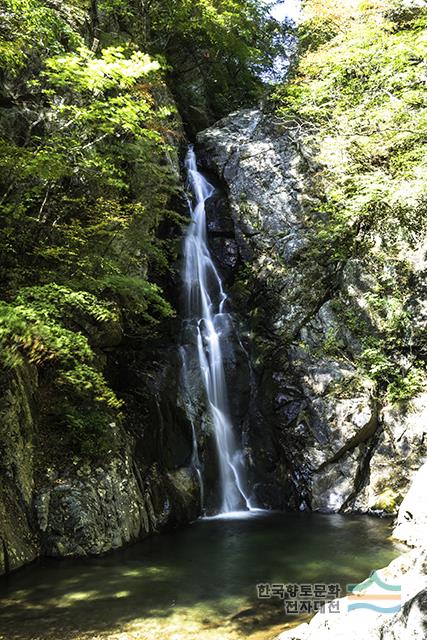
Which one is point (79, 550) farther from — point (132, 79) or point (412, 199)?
point (412, 199)

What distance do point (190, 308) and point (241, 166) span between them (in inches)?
231

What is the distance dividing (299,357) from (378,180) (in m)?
4.95

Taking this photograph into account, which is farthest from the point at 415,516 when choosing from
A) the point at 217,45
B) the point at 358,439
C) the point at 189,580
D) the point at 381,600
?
the point at 217,45

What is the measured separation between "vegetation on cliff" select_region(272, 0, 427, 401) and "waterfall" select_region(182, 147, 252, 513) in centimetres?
309

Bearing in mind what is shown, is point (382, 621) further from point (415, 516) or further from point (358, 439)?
point (358, 439)

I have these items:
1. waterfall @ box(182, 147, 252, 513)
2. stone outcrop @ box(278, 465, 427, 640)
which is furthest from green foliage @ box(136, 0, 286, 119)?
stone outcrop @ box(278, 465, 427, 640)

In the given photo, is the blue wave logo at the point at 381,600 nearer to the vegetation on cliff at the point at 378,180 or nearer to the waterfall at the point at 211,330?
the waterfall at the point at 211,330

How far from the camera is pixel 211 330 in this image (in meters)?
12.9

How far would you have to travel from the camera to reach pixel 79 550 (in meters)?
7.12

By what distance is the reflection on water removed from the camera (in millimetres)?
4816

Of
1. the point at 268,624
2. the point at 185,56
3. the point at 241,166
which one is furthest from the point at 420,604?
the point at 185,56

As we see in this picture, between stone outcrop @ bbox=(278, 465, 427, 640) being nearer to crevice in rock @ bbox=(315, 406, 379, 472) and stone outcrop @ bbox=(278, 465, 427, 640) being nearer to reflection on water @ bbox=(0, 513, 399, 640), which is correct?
reflection on water @ bbox=(0, 513, 399, 640)

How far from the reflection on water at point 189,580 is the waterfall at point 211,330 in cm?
172

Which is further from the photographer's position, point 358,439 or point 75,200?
point 358,439
